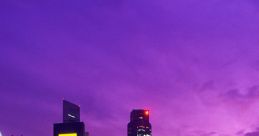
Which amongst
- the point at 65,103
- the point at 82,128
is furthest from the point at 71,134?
the point at 65,103

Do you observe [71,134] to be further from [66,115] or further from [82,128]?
[66,115]

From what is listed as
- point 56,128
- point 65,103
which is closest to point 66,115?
point 65,103

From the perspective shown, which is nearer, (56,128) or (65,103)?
(56,128)

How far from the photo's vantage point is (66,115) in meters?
199

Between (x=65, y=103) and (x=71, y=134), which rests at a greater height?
(x=65, y=103)

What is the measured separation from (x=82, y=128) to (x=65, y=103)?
401 ft

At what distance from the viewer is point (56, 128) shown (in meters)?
76.6

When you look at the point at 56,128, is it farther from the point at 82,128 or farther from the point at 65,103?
the point at 65,103

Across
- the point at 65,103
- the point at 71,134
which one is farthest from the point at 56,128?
the point at 65,103

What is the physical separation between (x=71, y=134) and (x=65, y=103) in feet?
402

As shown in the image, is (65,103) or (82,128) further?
(65,103)

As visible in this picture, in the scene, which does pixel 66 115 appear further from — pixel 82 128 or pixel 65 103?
pixel 82 128

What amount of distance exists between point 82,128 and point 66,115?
125m

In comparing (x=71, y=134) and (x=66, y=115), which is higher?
(x=66, y=115)
